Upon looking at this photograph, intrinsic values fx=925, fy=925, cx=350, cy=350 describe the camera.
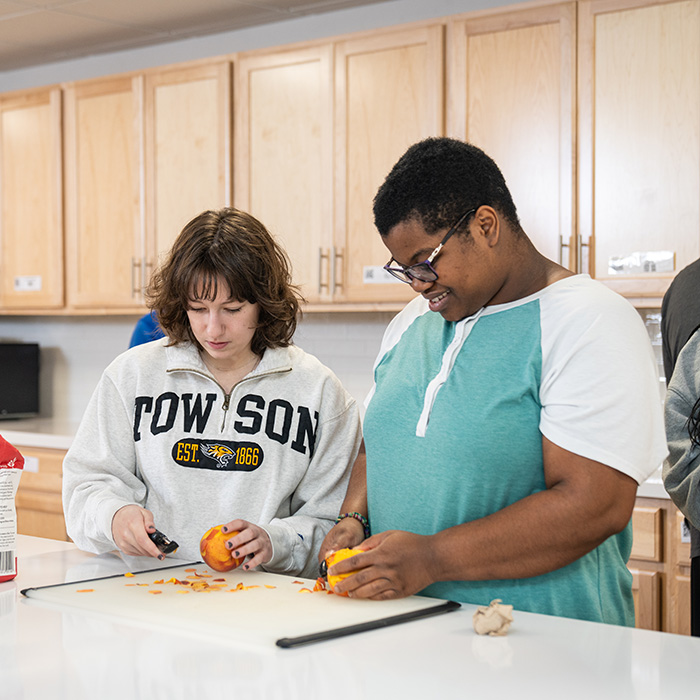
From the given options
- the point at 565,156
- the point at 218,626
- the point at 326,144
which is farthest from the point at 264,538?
the point at 326,144

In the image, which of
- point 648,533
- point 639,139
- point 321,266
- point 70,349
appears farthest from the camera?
point 70,349

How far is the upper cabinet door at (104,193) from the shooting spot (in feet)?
12.2

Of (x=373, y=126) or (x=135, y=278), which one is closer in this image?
(x=373, y=126)

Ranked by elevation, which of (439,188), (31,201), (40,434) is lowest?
(40,434)

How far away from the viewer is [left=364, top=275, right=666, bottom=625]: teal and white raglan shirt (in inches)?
46.7

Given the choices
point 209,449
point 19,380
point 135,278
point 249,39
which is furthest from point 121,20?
point 209,449

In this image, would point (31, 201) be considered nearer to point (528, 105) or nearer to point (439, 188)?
point (528, 105)

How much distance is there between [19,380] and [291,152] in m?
1.87

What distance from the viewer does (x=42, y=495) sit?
3682 millimetres

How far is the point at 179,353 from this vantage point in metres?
1.73

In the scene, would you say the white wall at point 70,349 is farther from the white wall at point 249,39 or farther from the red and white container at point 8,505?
the red and white container at point 8,505

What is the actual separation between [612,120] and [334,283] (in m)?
1.07

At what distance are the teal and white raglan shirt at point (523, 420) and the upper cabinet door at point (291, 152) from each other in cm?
192

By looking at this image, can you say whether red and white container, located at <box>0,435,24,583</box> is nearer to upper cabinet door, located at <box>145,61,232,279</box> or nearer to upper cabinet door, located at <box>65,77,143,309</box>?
upper cabinet door, located at <box>145,61,232,279</box>
